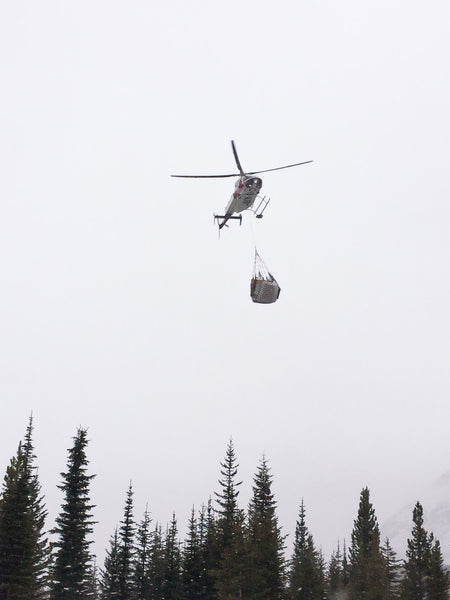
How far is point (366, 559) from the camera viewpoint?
6800 cm

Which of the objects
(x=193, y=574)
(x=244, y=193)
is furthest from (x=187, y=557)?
(x=244, y=193)

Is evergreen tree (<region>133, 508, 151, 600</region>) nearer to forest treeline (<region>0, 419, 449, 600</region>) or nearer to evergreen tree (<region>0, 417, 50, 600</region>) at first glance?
forest treeline (<region>0, 419, 449, 600</region>)

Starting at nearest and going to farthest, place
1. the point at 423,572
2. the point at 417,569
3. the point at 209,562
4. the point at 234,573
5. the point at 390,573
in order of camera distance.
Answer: the point at 234,573 < the point at 209,562 < the point at 423,572 < the point at 417,569 < the point at 390,573

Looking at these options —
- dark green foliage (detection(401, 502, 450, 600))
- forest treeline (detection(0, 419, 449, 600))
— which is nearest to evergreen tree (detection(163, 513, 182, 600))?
forest treeline (detection(0, 419, 449, 600))

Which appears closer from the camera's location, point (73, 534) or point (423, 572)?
point (73, 534)

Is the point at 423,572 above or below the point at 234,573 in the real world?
above

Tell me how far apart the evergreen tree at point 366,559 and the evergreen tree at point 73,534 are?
2457 centimetres

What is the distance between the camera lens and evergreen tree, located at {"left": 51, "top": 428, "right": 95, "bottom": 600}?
4791cm

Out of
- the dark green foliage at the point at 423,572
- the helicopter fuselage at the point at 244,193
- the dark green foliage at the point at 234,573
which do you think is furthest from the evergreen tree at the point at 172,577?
the helicopter fuselage at the point at 244,193

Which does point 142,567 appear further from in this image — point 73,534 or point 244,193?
point 244,193

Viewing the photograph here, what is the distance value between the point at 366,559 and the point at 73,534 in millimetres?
34336

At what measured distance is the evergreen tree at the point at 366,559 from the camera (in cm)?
5597

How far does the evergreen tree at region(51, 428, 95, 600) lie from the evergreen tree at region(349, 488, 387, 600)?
24.6 meters

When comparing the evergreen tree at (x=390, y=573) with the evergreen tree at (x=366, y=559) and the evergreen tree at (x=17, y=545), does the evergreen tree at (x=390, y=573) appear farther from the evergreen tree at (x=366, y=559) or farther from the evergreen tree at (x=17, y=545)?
the evergreen tree at (x=17, y=545)
